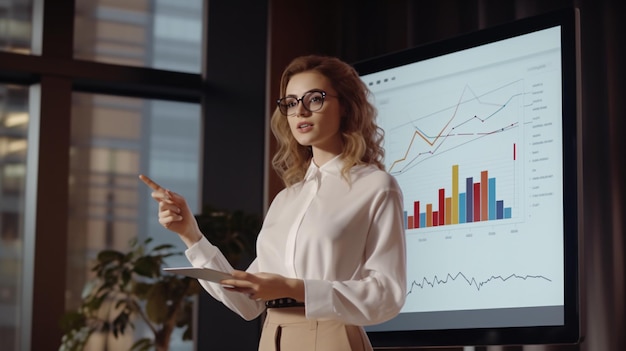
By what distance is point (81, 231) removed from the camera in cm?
436

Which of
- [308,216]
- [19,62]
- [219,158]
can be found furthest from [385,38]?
[308,216]

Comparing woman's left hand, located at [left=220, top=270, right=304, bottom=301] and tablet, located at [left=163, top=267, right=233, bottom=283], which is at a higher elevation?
tablet, located at [left=163, top=267, right=233, bottom=283]

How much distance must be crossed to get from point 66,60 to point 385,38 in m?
1.47

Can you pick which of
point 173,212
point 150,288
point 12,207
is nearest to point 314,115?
point 173,212

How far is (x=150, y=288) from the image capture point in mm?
3910

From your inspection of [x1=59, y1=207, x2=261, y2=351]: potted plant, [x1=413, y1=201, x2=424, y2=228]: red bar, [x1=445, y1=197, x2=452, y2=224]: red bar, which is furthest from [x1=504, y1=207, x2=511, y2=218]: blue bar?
[x1=59, y1=207, x2=261, y2=351]: potted plant

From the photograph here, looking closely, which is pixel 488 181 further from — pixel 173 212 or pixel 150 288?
pixel 150 288

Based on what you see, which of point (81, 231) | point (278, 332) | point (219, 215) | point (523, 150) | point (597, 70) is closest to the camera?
point (278, 332)

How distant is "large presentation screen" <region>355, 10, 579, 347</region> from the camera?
8.70ft

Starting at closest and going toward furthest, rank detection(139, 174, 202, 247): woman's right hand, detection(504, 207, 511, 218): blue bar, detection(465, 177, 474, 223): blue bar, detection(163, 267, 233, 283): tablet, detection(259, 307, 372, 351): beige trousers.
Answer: detection(163, 267, 233, 283): tablet → detection(259, 307, 372, 351): beige trousers → detection(139, 174, 202, 247): woman's right hand → detection(504, 207, 511, 218): blue bar → detection(465, 177, 474, 223): blue bar

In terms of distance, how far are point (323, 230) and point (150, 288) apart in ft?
7.37

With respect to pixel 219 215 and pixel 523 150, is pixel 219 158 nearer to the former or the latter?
pixel 219 215

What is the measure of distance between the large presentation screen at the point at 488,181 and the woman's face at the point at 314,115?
98 centimetres

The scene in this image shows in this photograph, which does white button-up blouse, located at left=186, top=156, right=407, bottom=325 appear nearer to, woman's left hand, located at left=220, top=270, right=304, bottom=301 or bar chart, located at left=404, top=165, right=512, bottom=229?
woman's left hand, located at left=220, top=270, right=304, bottom=301
